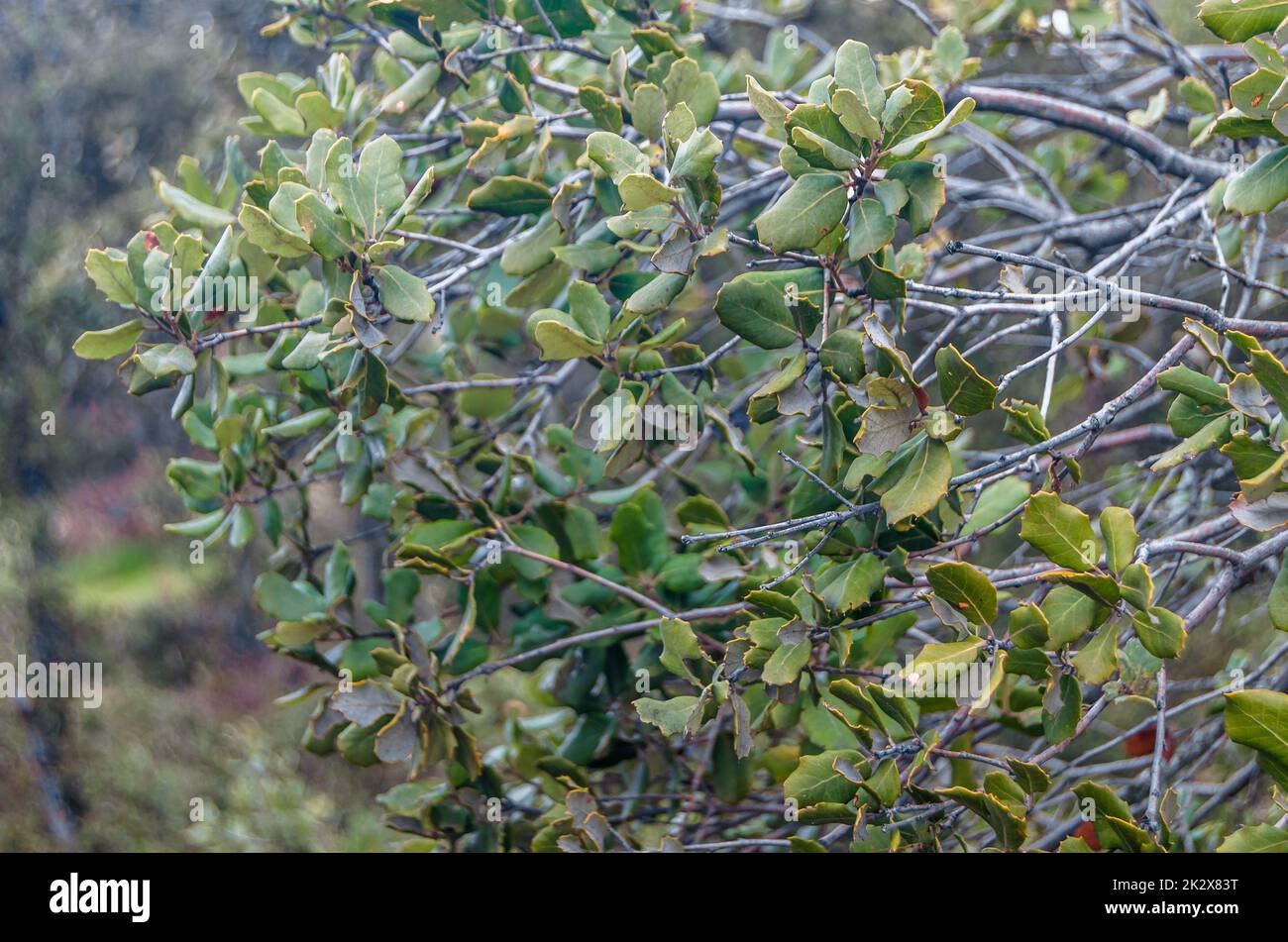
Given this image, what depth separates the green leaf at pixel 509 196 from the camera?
199 centimetres

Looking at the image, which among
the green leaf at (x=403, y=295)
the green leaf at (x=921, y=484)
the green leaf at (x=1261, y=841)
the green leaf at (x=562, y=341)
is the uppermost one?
the green leaf at (x=403, y=295)

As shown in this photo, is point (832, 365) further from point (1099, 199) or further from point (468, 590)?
point (1099, 199)

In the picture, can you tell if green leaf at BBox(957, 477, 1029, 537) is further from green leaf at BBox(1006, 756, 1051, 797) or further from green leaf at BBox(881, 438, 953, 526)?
green leaf at BBox(1006, 756, 1051, 797)

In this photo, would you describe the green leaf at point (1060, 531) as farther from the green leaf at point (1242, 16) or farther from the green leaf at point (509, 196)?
the green leaf at point (509, 196)

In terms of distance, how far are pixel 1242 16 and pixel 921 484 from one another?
0.86 m

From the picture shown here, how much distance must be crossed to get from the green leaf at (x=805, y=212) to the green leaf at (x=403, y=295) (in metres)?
0.56

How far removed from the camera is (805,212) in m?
1.59

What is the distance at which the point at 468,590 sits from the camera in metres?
2.14

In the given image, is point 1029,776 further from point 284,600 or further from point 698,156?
point 284,600

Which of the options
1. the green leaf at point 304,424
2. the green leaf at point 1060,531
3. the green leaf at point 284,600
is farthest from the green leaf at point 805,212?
the green leaf at point 284,600

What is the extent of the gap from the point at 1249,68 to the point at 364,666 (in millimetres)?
2696

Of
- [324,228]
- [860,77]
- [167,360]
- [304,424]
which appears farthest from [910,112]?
[304,424]

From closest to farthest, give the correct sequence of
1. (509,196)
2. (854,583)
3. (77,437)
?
(854,583) → (509,196) → (77,437)
